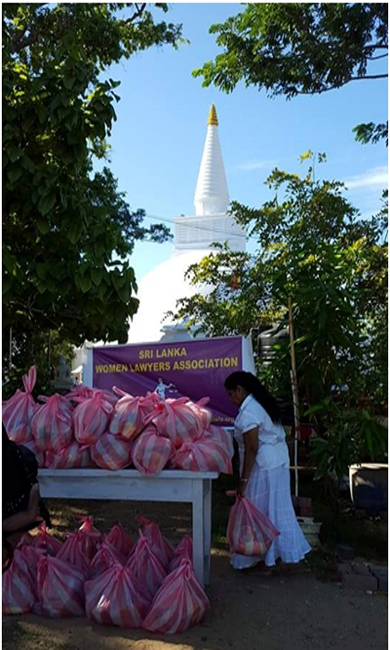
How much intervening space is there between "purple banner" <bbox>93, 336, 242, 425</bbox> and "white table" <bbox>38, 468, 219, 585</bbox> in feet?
4.78

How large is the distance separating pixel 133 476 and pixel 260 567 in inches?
58.6

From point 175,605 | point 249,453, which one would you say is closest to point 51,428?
point 175,605

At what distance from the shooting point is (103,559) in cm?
363

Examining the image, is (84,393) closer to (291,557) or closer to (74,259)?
(74,259)

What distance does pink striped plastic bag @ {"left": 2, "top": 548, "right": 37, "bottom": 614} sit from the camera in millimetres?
3455

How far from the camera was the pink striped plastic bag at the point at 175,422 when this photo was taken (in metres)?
3.62

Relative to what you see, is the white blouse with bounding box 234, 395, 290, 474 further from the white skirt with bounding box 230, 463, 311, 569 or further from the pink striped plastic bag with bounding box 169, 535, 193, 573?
the pink striped plastic bag with bounding box 169, 535, 193, 573

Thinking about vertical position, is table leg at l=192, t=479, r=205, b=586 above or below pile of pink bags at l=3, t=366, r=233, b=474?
below

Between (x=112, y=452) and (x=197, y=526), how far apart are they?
0.70 metres

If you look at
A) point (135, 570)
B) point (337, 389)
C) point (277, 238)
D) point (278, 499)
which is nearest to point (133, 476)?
point (135, 570)

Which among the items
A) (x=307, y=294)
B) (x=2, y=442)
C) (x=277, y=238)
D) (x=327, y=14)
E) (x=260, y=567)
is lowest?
(x=260, y=567)

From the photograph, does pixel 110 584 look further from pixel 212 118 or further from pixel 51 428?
pixel 212 118

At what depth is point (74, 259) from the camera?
15.1 ft

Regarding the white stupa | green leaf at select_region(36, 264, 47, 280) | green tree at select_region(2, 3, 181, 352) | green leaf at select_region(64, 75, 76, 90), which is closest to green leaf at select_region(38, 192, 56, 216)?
green tree at select_region(2, 3, 181, 352)
